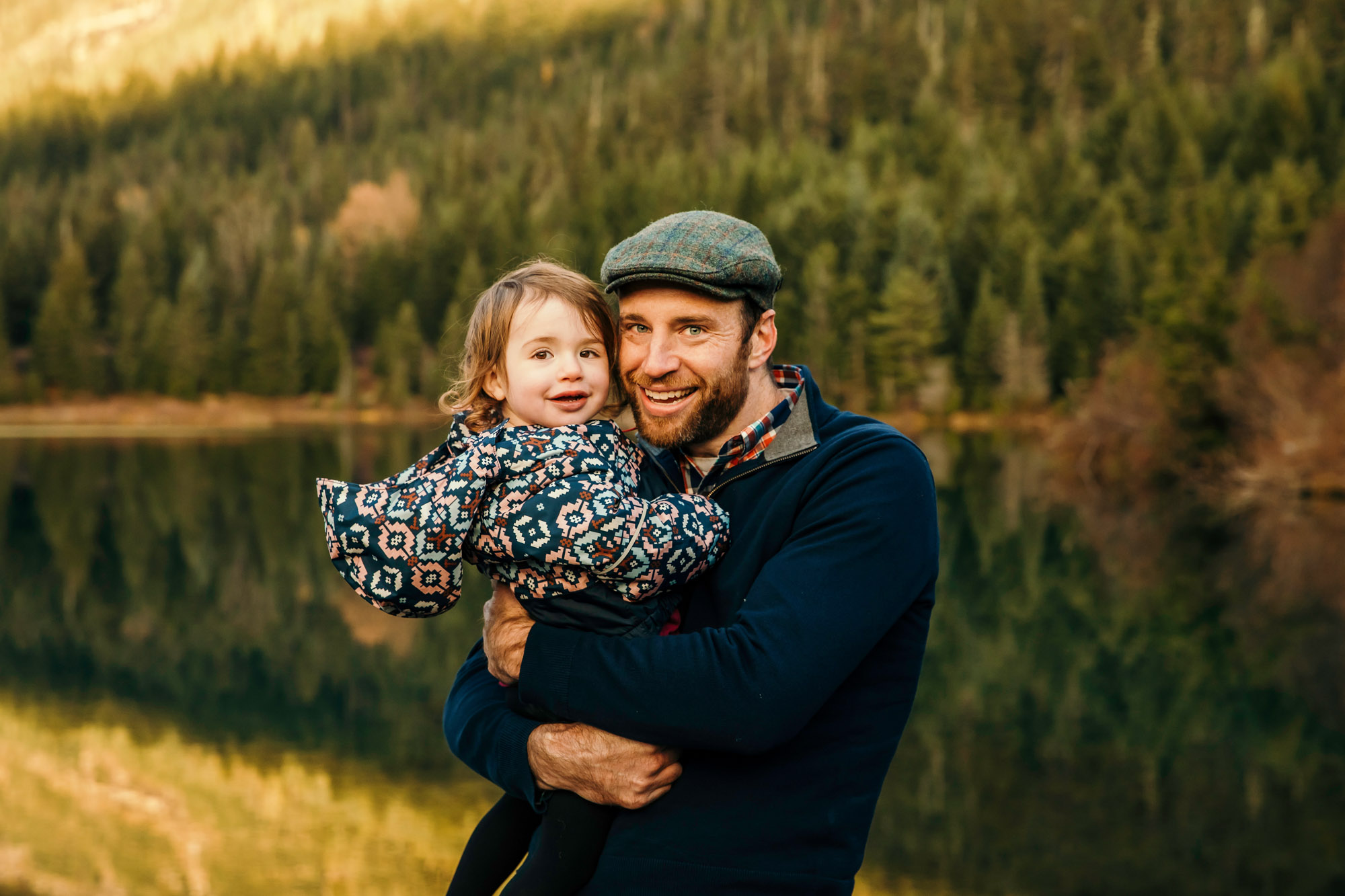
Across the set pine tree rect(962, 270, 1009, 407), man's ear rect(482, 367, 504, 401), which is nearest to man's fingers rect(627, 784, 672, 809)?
man's ear rect(482, 367, 504, 401)

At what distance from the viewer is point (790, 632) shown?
2.12 m

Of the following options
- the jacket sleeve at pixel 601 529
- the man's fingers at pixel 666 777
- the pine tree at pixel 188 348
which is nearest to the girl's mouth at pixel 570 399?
the jacket sleeve at pixel 601 529

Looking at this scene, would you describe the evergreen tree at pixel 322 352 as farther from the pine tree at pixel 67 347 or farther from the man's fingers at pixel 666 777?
the man's fingers at pixel 666 777

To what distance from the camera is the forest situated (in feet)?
169

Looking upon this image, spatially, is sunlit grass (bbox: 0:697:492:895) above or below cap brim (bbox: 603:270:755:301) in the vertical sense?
below

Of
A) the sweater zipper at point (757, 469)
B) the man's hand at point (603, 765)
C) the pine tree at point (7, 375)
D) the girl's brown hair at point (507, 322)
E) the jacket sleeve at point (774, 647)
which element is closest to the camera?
the jacket sleeve at point (774, 647)

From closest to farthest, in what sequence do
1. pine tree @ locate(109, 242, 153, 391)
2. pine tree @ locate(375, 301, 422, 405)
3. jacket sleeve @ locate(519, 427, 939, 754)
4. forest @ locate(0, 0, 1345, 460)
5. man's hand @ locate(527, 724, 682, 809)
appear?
1. jacket sleeve @ locate(519, 427, 939, 754)
2. man's hand @ locate(527, 724, 682, 809)
3. forest @ locate(0, 0, 1345, 460)
4. pine tree @ locate(375, 301, 422, 405)
5. pine tree @ locate(109, 242, 153, 391)

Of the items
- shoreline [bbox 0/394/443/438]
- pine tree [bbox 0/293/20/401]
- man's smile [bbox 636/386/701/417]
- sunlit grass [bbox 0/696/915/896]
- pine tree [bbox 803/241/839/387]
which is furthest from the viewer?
pine tree [bbox 0/293/20/401]

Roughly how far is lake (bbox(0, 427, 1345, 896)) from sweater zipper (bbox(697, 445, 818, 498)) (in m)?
5.08

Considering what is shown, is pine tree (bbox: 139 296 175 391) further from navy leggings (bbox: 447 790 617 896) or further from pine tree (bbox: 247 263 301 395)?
navy leggings (bbox: 447 790 617 896)

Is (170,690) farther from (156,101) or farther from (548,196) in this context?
(156,101)

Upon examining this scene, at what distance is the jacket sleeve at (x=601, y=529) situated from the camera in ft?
7.52

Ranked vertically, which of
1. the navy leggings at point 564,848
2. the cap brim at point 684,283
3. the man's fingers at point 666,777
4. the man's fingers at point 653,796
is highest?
the cap brim at point 684,283

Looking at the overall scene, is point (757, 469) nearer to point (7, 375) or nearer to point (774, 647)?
point (774, 647)
